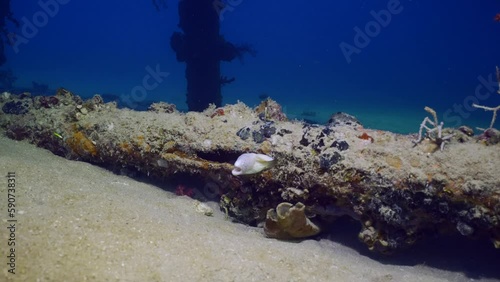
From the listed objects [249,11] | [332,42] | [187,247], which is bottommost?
[187,247]

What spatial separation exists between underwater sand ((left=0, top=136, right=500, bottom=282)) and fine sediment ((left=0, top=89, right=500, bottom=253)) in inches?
18.5

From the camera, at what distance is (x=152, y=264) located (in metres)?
3.07

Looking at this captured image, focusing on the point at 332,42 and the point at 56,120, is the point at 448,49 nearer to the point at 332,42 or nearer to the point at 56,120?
the point at 332,42

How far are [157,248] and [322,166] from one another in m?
2.32

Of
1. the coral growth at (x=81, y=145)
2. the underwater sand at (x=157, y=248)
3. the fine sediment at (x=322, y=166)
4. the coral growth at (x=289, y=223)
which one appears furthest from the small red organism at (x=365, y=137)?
the coral growth at (x=81, y=145)

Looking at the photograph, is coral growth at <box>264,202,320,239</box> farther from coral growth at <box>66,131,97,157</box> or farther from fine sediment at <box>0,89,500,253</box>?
coral growth at <box>66,131,97,157</box>

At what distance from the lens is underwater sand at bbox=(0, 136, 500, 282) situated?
2.92 meters

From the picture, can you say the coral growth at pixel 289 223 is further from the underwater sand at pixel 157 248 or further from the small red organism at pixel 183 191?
the small red organism at pixel 183 191

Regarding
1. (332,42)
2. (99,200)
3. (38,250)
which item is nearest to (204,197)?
(99,200)

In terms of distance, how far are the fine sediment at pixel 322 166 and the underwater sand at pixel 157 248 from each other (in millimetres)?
469

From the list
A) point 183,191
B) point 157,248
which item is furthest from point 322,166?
point 183,191

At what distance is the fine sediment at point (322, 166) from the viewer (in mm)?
3654

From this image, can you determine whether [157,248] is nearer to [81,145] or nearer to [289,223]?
[289,223]

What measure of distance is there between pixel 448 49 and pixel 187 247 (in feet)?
537
